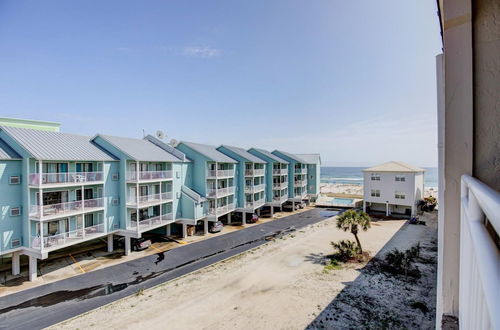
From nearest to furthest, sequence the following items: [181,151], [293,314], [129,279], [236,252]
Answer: [293,314], [129,279], [236,252], [181,151]

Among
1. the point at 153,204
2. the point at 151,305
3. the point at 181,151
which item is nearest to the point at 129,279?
the point at 151,305

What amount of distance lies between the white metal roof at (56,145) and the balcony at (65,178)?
4.10 ft

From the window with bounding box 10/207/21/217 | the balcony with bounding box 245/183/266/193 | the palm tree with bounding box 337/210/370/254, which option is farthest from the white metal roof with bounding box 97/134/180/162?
the palm tree with bounding box 337/210/370/254

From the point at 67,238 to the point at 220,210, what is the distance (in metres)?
15.3

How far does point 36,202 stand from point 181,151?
15.0 meters

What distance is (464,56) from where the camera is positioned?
221cm

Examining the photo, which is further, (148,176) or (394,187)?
(394,187)

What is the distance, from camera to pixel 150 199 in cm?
2405

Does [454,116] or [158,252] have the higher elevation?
[454,116]

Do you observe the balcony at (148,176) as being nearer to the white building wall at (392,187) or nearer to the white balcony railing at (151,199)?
the white balcony railing at (151,199)

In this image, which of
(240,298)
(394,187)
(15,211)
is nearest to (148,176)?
(15,211)

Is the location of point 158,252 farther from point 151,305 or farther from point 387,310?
point 387,310

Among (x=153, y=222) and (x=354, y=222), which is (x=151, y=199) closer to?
(x=153, y=222)

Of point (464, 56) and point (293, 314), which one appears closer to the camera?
point (464, 56)
